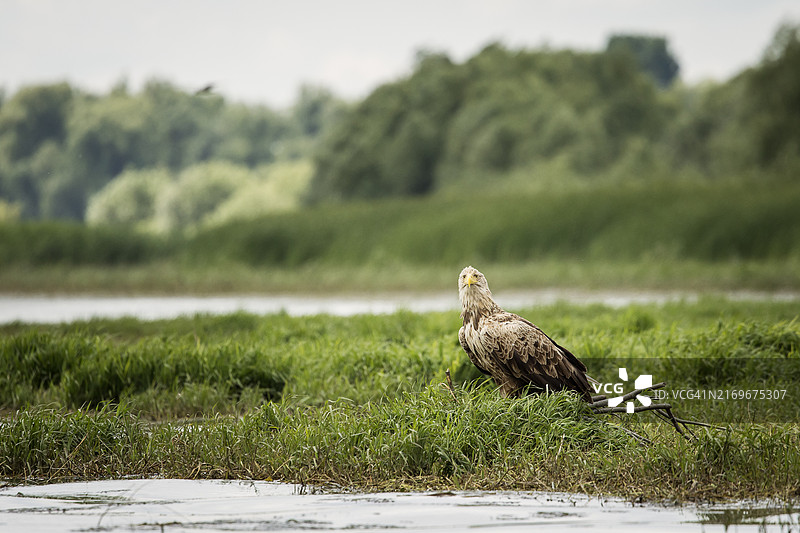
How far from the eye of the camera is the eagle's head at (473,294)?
7.68 m

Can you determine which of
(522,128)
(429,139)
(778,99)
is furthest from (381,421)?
(429,139)

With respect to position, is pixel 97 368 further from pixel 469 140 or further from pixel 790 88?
pixel 469 140

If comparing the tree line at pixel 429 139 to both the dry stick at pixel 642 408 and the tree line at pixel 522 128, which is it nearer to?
the tree line at pixel 522 128

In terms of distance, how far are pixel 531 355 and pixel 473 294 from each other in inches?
24.0

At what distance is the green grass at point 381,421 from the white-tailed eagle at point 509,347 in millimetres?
169

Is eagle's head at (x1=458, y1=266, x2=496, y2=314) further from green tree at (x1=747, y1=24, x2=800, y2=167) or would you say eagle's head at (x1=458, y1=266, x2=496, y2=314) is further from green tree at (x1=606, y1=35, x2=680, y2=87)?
green tree at (x1=606, y1=35, x2=680, y2=87)

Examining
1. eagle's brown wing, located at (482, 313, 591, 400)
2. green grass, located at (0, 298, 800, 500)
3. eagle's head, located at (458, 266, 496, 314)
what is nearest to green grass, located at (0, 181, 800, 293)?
green grass, located at (0, 298, 800, 500)

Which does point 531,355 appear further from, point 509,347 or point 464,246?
point 464,246

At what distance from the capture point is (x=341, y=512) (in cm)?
657

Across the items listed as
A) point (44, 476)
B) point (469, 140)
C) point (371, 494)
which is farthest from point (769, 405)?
point (469, 140)

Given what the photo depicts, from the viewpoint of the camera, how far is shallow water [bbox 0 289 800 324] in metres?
24.5

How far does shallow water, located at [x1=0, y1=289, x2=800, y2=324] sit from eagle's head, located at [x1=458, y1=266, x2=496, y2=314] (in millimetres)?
15802

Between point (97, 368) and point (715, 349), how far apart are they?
6.59m

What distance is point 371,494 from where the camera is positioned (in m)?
7.11
